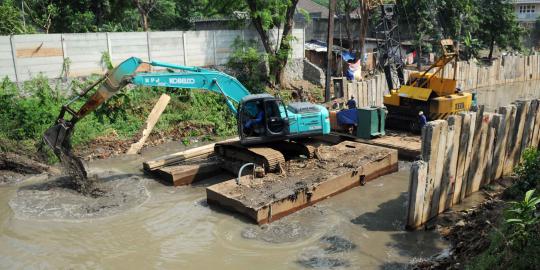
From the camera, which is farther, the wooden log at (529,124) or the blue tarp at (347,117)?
the blue tarp at (347,117)

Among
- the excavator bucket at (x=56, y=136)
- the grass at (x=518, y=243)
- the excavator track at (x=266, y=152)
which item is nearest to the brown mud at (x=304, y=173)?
the excavator track at (x=266, y=152)

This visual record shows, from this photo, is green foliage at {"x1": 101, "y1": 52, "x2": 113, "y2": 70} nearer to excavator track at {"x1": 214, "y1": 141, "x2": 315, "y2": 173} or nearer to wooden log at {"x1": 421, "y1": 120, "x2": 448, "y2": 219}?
excavator track at {"x1": 214, "y1": 141, "x2": 315, "y2": 173}

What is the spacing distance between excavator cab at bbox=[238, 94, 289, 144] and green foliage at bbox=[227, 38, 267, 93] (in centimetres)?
909

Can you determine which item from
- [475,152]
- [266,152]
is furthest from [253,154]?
[475,152]

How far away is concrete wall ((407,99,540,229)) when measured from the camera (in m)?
8.66

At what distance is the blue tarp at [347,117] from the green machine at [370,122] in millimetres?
289

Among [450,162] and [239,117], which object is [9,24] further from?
[450,162]

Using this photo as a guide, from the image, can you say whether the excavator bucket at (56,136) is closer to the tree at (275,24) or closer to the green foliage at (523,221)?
the green foliage at (523,221)

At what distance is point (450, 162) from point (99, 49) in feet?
45.6

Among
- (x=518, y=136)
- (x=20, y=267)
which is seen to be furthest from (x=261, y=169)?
(x=518, y=136)

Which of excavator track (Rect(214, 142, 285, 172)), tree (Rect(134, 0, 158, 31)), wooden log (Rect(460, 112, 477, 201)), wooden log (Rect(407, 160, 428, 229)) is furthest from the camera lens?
tree (Rect(134, 0, 158, 31))

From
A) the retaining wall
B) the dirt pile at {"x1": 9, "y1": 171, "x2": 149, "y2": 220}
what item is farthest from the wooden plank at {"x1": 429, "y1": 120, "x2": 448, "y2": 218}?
the retaining wall

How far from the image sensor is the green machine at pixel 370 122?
1464 cm

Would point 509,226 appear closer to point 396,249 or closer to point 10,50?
point 396,249
